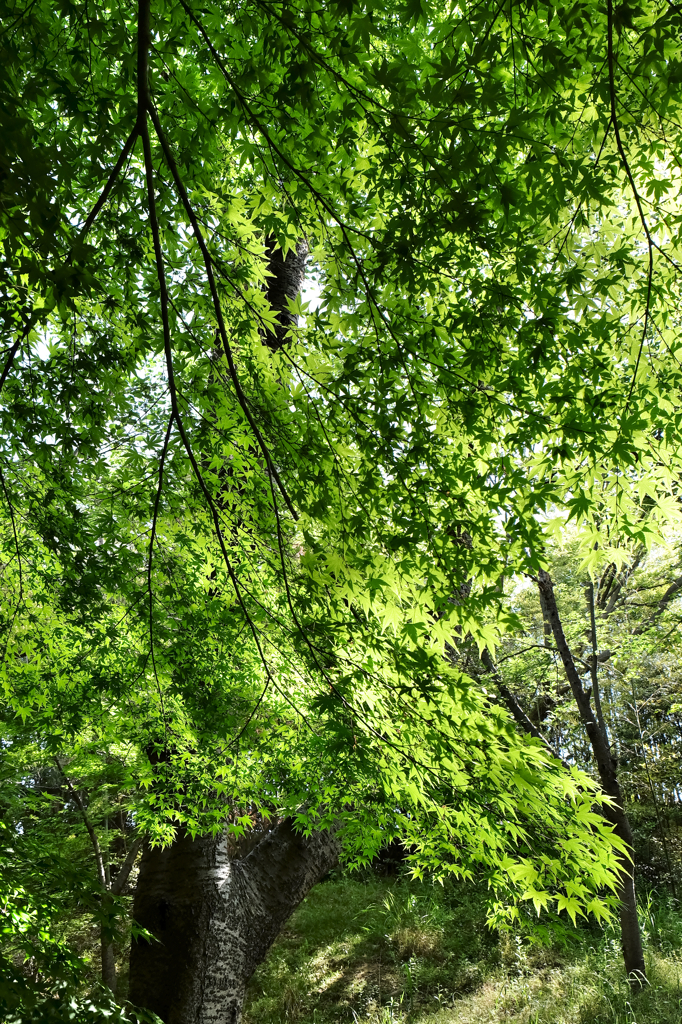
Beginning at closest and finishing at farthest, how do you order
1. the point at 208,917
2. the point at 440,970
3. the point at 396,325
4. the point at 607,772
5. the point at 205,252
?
the point at 205,252
the point at 396,325
the point at 208,917
the point at 607,772
the point at 440,970

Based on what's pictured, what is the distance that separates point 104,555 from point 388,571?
194cm

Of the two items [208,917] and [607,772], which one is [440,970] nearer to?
[607,772]

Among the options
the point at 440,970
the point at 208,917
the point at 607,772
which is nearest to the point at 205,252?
the point at 208,917

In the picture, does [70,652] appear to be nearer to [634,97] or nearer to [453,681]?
[453,681]

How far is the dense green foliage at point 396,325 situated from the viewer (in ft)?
6.54

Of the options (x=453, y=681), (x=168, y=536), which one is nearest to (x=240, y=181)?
(x=168, y=536)

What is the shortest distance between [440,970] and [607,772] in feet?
13.7

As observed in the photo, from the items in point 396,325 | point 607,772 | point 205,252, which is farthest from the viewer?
point 607,772

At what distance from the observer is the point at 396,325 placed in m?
2.44

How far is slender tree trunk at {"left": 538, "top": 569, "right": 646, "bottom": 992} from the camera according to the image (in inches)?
215

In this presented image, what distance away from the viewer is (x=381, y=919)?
30.3ft

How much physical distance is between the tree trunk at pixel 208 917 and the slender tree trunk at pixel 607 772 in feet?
8.54

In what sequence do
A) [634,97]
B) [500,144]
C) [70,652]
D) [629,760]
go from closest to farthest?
[500,144] → [634,97] → [70,652] → [629,760]

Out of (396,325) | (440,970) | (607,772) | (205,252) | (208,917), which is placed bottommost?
(440,970)
